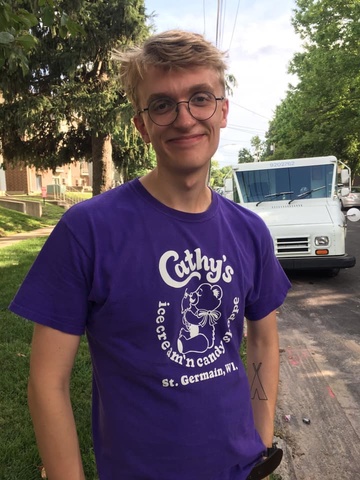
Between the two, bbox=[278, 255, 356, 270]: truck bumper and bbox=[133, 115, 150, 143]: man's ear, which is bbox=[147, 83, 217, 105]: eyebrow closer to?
bbox=[133, 115, 150, 143]: man's ear

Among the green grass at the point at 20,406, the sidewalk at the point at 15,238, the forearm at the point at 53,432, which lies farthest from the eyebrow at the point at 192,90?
the sidewalk at the point at 15,238

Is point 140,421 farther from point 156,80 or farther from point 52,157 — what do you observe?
point 52,157

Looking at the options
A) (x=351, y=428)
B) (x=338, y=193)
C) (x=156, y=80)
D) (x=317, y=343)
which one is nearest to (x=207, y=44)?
(x=156, y=80)

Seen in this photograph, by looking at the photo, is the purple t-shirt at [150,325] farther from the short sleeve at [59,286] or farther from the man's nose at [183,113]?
the man's nose at [183,113]

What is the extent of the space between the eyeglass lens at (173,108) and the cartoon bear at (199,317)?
0.52 meters

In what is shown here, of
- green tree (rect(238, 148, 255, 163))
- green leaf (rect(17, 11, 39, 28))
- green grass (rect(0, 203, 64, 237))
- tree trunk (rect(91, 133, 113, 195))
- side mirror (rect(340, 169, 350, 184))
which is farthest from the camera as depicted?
green tree (rect(238, 148, 255, 163))

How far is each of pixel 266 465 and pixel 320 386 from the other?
2576 mm

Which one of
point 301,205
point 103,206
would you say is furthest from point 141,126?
point 301,205

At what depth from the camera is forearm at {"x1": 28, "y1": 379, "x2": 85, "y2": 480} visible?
109 cm

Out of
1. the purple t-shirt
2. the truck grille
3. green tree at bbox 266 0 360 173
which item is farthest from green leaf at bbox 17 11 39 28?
green tree at bbox 266 0 360 173

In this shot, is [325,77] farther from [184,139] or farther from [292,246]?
[184,139]

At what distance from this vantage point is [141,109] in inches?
52.5

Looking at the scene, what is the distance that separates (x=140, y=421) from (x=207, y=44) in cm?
115

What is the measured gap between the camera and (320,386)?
145 inches
